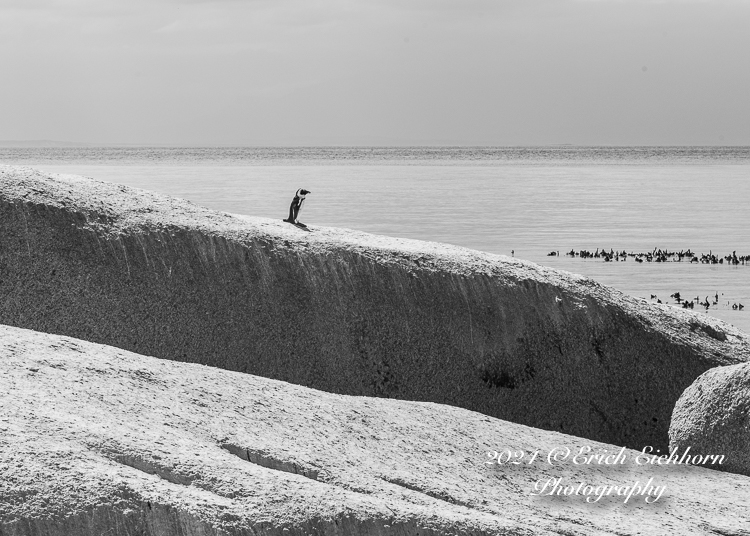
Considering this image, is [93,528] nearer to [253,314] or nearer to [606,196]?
[253,314]

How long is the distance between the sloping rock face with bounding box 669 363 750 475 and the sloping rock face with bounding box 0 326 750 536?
0.46m

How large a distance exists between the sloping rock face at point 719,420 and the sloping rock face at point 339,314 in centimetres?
182

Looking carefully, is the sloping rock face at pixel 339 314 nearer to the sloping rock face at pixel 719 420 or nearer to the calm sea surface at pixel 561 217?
the sloping rock face at pixel 719 420

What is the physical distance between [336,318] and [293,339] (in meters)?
0.51

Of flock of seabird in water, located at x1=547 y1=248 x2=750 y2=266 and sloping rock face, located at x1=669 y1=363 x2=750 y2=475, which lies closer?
sloping rock face, located at x1=669 y1=363 x2=750 y2=475

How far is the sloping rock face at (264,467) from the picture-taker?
4051mm

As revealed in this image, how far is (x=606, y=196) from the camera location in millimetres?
50438

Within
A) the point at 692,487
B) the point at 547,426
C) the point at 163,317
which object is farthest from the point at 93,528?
the point at 547,426

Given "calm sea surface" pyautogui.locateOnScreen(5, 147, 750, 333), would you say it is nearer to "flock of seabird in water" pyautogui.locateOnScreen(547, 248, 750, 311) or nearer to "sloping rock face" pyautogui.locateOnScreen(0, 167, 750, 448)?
"flock of seabird in water" pyautogui.locateOnScreen(547, 248, 750, 311)

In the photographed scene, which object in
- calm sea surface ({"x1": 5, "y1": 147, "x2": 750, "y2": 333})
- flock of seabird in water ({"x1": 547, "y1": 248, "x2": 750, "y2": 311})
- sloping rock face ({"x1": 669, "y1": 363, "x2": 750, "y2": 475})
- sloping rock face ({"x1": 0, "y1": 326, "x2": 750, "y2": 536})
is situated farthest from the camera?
flock of seabird in water ({"x1": 547, "y1": 248, "x2": 750, "y2": 311})

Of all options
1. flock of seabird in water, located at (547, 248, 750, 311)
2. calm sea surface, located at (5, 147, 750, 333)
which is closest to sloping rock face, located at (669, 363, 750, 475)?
calm sea surface, located at (5, 147, 750, 333)

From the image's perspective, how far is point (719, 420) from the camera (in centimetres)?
736

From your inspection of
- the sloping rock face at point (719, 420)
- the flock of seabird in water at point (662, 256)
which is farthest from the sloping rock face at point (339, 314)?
the flock of seabird in water at point (662, 256)

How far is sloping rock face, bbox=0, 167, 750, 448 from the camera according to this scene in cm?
902
